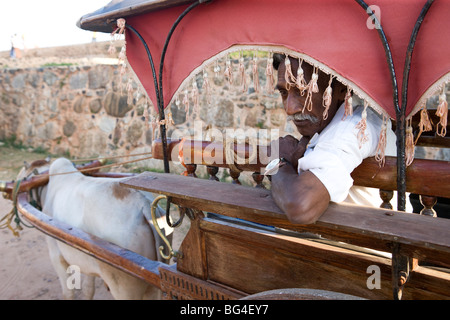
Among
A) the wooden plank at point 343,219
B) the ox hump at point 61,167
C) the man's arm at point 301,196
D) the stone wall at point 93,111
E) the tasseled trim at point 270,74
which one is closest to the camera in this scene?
the wooden plank at point 343,219

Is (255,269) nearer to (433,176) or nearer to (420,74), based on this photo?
(433,176)

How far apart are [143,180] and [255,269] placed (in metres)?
0.72

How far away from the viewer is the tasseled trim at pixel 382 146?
3.65 feet

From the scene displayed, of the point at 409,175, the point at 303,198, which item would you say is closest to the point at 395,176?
the point at 409,175

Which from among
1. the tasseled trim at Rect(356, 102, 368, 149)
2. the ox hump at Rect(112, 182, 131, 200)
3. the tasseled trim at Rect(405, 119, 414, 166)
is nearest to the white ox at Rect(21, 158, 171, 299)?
the ox hump at Rect(112, 182, 131, 200)

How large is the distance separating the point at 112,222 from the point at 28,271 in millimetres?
1957

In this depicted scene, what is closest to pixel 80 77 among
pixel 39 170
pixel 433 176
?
pixel 39 170

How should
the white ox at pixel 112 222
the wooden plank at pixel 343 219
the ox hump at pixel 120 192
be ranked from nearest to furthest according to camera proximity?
the wooden plank at pixel 343 219 → the white ox at pixel 112 222 → the ox hump at pixel 120 192

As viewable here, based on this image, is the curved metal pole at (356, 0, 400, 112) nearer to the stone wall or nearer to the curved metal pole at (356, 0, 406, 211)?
the curved metal pole at (356, 0, 406, 211)

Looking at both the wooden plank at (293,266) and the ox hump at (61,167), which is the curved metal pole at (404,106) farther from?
the ox hump at (61,167)

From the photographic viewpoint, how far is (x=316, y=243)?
1323 mm

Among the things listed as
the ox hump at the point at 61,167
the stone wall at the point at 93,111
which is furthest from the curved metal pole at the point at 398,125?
the stone wall at the point at 93,111

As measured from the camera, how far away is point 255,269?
145 centimetres

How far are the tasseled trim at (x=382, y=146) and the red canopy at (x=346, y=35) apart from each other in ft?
0.17
